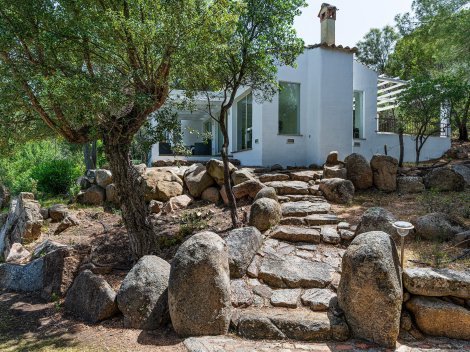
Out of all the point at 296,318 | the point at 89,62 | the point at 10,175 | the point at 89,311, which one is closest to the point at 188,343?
the point at 296,318

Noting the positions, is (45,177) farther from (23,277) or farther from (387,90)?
(387,90)

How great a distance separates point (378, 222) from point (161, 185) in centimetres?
554

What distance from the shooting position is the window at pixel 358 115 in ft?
41.3

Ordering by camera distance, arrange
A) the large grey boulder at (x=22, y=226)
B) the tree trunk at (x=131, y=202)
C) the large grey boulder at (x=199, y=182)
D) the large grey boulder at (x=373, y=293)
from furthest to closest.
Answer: the large grey boulder at (x=199, y=182)
the large grey boulder at (x=22, y=226)
the tree trunk at (x=131, y=202)
the large grey boulder at (x=373, y=293)

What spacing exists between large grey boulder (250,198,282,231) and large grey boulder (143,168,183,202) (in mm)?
3425

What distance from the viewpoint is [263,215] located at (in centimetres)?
592

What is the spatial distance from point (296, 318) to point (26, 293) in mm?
4239

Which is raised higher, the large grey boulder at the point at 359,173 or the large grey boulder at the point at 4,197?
the large grey boulder at the point at 359,173

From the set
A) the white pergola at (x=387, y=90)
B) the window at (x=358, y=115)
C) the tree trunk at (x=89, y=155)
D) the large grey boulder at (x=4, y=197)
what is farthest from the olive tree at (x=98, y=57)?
the white pergola at (x=387, y=90)

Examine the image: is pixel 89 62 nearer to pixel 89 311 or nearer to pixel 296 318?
pixel 89 311

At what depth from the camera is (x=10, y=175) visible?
1549cm

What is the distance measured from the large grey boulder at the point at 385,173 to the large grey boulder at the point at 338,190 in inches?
43.5

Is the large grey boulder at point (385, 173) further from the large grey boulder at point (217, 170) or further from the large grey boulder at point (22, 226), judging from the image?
the large grey boulder at point (22, 226)

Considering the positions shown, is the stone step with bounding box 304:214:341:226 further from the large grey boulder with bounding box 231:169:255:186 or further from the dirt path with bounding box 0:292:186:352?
the dirt path with bounding box 0:292:186:352
